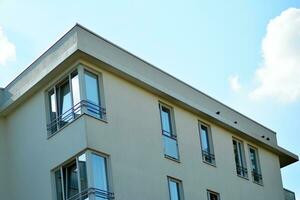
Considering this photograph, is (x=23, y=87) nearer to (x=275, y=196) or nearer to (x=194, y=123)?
(x=194, y=123)

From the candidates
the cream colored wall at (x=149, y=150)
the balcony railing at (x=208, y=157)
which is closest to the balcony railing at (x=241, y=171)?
the cream colored wall at (x=149, y=150)

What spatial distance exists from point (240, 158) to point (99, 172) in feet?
31.1

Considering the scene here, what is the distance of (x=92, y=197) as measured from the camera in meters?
23.4

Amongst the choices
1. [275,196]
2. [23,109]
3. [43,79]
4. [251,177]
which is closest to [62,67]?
[43,79]

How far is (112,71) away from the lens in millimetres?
26125

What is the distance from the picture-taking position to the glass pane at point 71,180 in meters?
24.4

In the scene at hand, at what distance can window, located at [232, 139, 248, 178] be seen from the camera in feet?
104

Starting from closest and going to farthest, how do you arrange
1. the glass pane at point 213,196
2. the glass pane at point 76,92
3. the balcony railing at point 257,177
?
1. the glass pane at point 76,92
2. the glass pane at point 213,196
3. the balcony railing at point 257,177

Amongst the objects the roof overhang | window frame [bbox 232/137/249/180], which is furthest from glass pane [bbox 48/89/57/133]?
window frame [bbox 232/137/249/180]

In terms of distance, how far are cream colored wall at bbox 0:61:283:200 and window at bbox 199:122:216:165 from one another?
1.17 feet

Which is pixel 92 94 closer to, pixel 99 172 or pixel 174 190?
pixel 99 172

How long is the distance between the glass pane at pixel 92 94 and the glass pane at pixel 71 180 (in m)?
1.80

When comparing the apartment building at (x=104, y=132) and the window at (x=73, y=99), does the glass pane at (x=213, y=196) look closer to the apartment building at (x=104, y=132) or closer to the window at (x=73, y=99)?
the apartment building at (x=104, y=132)

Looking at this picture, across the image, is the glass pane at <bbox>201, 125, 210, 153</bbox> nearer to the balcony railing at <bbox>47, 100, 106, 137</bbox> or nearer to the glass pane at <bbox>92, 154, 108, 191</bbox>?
the balcony railing at <bbox>47, 100, 106, 137</bbox>
